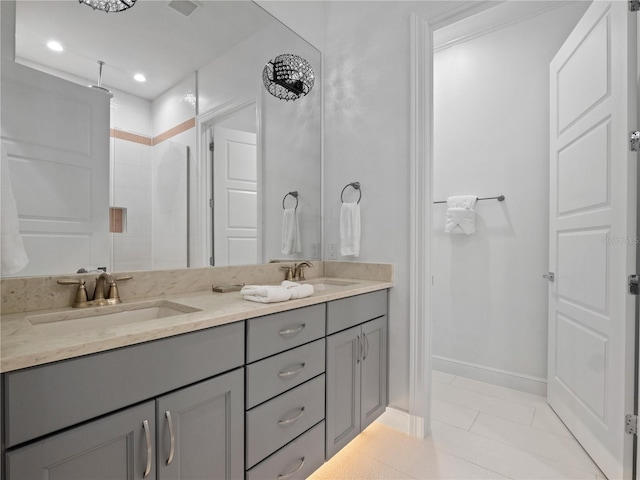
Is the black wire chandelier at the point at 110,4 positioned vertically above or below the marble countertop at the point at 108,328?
above

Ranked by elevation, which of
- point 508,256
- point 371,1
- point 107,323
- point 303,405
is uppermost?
point 371,1

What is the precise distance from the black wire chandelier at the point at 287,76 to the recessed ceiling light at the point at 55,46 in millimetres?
1024

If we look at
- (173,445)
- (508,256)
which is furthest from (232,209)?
(508,256)

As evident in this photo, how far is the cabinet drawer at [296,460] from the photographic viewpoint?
1.22m

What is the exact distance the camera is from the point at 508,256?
2.54 meters

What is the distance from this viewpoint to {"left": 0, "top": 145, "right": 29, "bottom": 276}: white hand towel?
39.2 inches

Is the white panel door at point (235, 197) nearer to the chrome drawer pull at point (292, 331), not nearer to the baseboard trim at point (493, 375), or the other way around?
the chrome drawer pull at point (292, 331)

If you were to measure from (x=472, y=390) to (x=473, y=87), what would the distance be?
2.37 meters

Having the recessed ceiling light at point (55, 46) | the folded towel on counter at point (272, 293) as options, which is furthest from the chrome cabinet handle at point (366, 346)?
the recessed ceiling light at point (55, 46)

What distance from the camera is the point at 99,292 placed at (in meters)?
1.25

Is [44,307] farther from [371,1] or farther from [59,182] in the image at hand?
[371,1]

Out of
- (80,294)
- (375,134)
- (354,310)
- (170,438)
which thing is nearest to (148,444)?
(170,438)

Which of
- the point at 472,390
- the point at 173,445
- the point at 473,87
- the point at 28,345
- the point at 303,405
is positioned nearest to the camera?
the point at 28,345

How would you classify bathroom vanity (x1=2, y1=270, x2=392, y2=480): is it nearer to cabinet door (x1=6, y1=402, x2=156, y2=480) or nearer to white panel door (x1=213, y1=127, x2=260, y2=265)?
cabinet door (x1=6, y1=402, x2=156, y2=480)
